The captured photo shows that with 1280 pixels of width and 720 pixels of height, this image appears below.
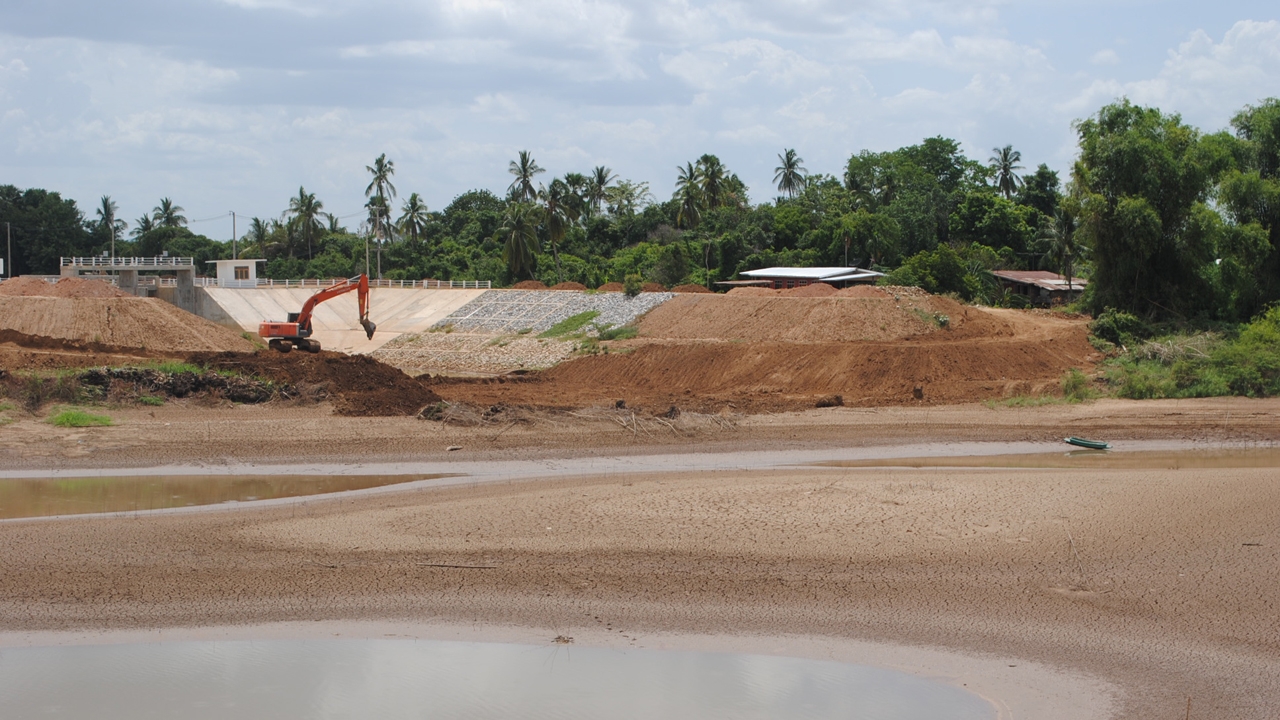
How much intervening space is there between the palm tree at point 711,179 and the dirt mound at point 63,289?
2245 inches

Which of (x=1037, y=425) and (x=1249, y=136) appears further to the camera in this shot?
(x=1249, y=136)

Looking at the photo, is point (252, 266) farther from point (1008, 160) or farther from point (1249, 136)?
point (1008, 160)

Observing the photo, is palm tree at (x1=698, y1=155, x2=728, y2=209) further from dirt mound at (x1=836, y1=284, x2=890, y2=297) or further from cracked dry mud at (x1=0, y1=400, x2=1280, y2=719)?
cracked dry mud at (x1=0, y1=400, x2=1280, y2=719)

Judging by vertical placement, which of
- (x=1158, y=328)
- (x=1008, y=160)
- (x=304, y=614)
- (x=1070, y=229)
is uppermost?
(x=1008, y=160)

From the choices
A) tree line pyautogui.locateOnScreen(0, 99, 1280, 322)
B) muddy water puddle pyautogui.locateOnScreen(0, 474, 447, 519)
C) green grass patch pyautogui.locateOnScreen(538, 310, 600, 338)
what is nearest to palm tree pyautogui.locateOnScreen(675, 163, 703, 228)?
tree line pyautogui.locateOnScreen(0, 99, 1280, 322)

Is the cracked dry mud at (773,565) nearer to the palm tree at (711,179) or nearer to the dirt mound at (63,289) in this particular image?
the dirt mound at (63,289)

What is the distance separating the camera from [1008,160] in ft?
326

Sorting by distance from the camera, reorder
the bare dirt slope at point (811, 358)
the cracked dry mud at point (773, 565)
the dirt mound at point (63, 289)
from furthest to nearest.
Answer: the dirt mound at point (63, 289) < the bare dirt slope at point (811, 358) < the cracked dry mud at point (773, 565)

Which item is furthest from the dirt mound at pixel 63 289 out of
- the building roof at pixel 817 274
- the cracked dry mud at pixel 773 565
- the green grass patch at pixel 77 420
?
the cracked dry mud at pixel 773 565

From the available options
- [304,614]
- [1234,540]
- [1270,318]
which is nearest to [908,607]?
[1234,540]

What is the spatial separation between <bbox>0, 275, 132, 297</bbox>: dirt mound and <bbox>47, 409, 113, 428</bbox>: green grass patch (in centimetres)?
2760

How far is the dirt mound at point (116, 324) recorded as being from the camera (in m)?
47.9

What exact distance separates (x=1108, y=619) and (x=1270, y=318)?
2993 centimetres

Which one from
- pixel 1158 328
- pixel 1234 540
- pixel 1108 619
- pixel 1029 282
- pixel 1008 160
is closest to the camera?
pixel 1108 619
